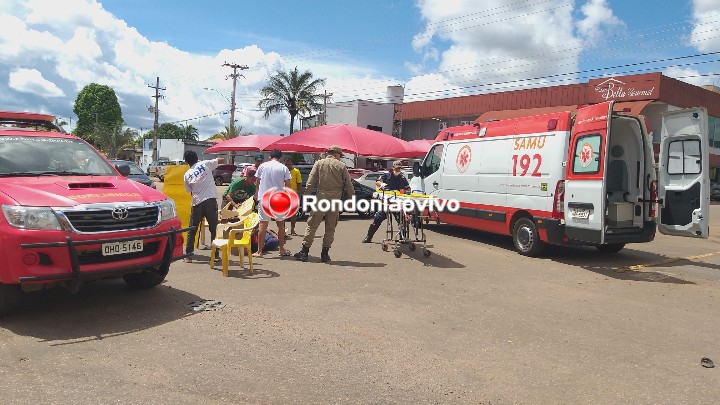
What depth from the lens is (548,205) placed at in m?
8.10

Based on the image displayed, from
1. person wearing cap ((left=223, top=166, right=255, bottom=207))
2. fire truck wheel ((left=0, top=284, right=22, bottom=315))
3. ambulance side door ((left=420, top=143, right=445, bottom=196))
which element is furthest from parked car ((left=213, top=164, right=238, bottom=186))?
fire truck wheel ((left=0, top=284, right=22, bottom=315))

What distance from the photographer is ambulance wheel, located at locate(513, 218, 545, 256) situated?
843 cm

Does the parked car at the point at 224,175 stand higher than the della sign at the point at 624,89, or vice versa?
the della sign at the point at 624,89

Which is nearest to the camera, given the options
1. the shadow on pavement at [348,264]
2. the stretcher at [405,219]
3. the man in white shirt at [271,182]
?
the shadow on pavement at [348,264]

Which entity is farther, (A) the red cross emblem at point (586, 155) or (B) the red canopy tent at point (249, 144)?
(B) the red canopy tent at point (249, 144)

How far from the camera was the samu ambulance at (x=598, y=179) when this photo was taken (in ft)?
24.8

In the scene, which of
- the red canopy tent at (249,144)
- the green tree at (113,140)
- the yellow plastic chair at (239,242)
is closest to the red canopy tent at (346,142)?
the red canopy tent at (249,144)

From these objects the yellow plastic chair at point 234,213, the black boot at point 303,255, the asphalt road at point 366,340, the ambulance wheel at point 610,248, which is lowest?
the asphalt road at point 366,340

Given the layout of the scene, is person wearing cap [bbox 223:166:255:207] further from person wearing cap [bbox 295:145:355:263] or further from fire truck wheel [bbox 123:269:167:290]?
fire truck wheel [bbox 123:269:167:290]

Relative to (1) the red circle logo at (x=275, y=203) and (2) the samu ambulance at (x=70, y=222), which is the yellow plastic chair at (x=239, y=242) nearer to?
(1) the red circle logo at (x=275, y=203)

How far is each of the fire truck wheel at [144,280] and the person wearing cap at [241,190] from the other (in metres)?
2.73

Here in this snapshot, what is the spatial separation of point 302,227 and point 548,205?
20.3ft

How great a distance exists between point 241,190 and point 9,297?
4.20 metres

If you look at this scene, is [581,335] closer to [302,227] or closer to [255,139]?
[302,227]
